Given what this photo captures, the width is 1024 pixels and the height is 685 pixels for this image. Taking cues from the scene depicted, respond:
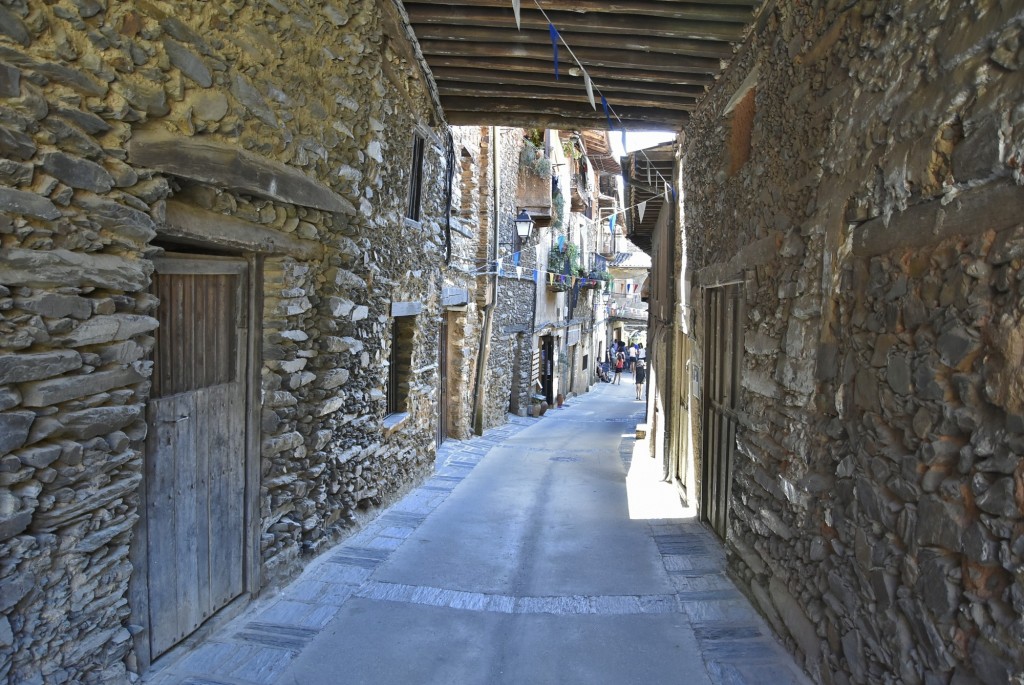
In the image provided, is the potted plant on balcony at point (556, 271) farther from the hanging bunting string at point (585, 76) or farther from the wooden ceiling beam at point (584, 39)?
the wooden ceiling beam at point (584, 39)

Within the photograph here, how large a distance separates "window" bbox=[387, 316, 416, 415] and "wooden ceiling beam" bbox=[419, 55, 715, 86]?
2.55m

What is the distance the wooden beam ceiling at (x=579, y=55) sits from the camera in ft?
17.2

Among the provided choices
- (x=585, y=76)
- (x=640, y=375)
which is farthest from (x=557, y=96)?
(x=640, y=375)

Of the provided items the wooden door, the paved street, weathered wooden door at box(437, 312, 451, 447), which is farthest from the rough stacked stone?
the paved street

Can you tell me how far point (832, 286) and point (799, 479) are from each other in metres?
1.01

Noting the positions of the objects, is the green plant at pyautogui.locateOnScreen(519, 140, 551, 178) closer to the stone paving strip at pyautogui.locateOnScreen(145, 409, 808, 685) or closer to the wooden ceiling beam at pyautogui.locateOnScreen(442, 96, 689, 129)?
the wooden ceiling beam at pyautogui.locateOnScreen(442, 96, 689, 129)

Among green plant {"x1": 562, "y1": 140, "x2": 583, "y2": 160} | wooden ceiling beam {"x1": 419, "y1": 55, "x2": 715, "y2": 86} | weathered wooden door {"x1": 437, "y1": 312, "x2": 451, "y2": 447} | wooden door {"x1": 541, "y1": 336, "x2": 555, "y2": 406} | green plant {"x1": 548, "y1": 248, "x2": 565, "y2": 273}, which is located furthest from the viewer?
green plant {"x1": 562, "y1": 140, "x2": 583, "y2": 160}

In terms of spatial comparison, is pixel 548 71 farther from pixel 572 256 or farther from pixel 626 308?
pixel 626 308

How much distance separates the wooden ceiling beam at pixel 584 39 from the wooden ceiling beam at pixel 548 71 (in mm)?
312

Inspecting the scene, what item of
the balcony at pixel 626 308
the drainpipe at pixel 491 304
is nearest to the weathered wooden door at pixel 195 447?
the drainpipe at pixel 491 304

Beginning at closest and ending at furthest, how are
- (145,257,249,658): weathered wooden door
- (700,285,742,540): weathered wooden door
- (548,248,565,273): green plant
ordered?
1. (145,257,249,658): weathered wooden door
2. (700,285,742,540): weathered wooden door
3. (548,248,565,273): green plant

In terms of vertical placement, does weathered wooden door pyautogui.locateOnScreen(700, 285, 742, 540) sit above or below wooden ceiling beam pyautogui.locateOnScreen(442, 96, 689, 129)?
below

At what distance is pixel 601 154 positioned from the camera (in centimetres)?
2736

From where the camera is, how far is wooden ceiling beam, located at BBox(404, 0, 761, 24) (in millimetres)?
4992
